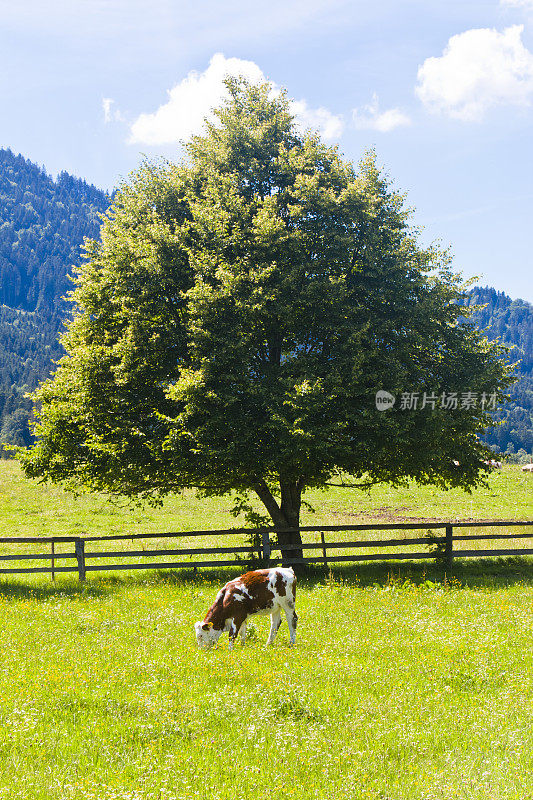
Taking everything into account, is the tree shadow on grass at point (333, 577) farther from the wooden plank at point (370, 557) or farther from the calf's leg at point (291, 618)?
the calf's leg at point (291, 618)

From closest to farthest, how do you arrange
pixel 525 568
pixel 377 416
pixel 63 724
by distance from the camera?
pixel 63 724
pixel 377 416
pixel 525 568

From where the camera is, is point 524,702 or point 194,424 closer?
point 524,702

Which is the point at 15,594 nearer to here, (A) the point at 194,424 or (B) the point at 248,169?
(A) the point at 194,424

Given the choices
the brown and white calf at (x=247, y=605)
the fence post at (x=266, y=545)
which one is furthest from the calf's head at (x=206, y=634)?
the fence post at (x=266, y=545)

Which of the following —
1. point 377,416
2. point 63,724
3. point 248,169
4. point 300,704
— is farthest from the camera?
point 248,169

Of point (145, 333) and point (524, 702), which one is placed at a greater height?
point (145, 333)

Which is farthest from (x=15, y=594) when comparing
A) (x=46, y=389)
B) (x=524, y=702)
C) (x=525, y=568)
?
(x=525, y=568)

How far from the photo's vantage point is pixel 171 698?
29.7 feet

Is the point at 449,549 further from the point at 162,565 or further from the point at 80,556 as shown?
the point at 80,556

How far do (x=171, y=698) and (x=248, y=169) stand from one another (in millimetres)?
18007

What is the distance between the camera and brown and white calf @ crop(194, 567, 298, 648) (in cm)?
1184

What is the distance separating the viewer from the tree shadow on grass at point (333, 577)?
1861 centimetres

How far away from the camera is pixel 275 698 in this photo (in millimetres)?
9016

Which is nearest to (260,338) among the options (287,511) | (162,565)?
(287,511)
